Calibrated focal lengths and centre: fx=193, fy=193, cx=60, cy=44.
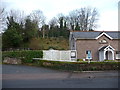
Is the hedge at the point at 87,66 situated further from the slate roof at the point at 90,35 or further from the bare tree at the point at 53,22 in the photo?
the bare tree at the point at 53,22

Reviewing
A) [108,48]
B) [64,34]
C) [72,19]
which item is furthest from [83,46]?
[72,19]

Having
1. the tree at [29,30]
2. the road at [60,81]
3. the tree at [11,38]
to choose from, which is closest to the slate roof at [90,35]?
the tree at [11,38]

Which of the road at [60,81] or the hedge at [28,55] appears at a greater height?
the hedge at [28,55]

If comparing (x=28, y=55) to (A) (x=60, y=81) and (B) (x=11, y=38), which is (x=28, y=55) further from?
(A) (x=60, y=81)

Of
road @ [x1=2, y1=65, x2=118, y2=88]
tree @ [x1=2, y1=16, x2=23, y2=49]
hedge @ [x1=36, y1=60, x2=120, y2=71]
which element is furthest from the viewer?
tree @ [x1=2, y1=16, x2=23, y2=49]

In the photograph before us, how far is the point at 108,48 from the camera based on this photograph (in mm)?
30406

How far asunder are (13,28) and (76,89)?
35645mm

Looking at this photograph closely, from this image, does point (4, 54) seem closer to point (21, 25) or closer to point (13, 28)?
point (13, 28)

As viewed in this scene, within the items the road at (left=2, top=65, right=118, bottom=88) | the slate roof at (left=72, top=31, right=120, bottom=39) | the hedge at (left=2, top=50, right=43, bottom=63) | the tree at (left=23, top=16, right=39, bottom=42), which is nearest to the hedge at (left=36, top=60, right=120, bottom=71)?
the road at (left=2, top=65, right=118, bottom=88)

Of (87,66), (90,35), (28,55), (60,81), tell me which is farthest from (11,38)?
(60,81)

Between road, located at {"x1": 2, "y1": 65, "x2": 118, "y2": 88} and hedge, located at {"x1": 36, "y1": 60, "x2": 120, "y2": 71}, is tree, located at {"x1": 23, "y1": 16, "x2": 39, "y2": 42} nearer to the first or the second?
hedge, located at {"x1": 36, "y1": 60, "x2": 120, "y2": 71}

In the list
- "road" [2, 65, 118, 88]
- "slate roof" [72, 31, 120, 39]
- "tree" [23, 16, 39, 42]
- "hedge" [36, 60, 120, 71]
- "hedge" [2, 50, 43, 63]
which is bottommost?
"road" [2, 65, 118, 88]

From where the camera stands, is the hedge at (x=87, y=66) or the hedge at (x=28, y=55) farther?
the hedge at (x=28, y=55)

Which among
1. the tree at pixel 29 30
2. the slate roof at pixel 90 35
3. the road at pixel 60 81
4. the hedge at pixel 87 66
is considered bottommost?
the road at pixel 60 81
